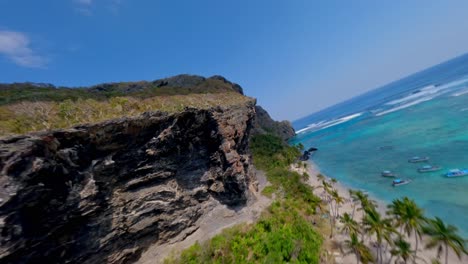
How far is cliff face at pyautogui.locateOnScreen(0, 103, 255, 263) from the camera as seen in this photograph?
16.2m

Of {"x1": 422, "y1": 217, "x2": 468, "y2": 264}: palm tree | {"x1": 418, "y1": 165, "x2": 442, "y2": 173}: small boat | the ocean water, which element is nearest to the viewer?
{"x1": 422, "y1": 217, "x2": 468, "y2": 264}: palm tree

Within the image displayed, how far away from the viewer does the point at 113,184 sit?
75.8 feet

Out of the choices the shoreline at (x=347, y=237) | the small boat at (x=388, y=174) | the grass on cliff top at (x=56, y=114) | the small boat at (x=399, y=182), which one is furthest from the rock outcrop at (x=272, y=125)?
the grass on cliff top at (x=56, y=114)

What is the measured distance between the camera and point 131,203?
77.8 ft

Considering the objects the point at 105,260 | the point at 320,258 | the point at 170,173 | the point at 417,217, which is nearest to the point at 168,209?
the point at 170,173

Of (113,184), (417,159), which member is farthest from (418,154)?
(113,184)

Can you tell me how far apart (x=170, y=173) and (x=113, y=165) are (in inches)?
280

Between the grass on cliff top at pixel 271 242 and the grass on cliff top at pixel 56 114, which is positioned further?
the grass on cliff top at pixel 271 242

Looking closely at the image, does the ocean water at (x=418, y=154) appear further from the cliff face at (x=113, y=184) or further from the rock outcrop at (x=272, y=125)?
the rock outcrop at (x=272, y=125)

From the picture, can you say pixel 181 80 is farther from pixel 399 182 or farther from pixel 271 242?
pixel 399 182

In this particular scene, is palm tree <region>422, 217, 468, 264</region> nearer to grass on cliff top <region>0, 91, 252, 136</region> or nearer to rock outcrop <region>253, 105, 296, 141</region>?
grass on cliff top <region>0, 91, 252, 136</region>

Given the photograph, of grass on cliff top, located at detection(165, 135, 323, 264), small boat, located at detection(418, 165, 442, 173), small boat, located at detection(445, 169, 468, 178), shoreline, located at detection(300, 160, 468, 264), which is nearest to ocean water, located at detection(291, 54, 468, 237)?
small boat, located at detection(445, 169, 468, 178)

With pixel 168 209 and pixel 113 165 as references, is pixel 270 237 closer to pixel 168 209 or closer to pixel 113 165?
pixel 168 209

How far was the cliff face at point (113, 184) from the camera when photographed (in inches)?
636
